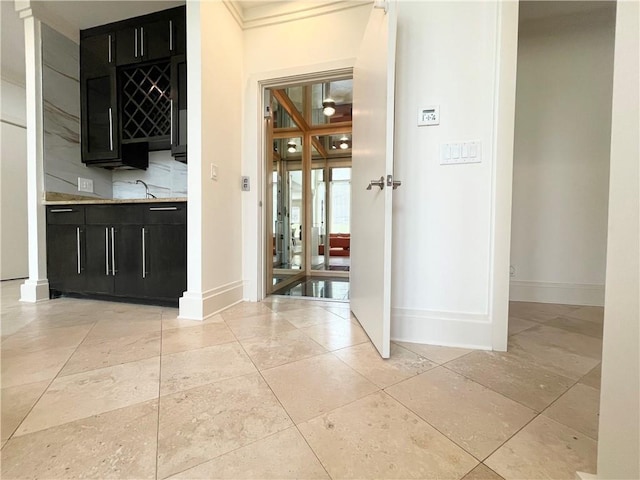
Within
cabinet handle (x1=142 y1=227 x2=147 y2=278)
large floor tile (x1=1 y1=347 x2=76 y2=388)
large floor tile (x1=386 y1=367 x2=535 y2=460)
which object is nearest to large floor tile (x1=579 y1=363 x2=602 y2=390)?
large floor tile (x1=386 y1=367 x2=535 y2=460)

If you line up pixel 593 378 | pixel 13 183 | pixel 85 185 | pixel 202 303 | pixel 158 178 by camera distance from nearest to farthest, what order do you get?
pixel 593 378 < pixel 202 303 < pixel 85 185 < pixel 158 178 < pixel 13 183

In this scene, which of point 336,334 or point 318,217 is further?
point 318,217

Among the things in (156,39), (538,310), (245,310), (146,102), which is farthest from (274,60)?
(538,310)

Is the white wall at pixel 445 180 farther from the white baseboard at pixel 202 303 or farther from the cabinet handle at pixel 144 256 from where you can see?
the cabinet handle at pixel 144 256

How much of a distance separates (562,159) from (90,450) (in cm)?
368

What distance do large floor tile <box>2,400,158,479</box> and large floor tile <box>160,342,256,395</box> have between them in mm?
196

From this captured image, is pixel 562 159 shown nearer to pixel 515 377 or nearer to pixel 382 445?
pixel 515 377

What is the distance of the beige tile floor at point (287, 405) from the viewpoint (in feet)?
2.44

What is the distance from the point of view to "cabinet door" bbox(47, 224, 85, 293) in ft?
7.97

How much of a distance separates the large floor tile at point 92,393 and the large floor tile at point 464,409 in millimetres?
1023

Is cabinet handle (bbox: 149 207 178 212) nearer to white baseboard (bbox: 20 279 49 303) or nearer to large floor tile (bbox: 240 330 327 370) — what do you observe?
large floor tile (bbox: 240 330 327 370)

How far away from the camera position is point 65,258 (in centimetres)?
246

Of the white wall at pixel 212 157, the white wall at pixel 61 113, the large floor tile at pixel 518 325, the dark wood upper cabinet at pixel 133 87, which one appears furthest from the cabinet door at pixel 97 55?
the large floor tile at pixel 518 325

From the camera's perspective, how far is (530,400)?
1050 millimetres
